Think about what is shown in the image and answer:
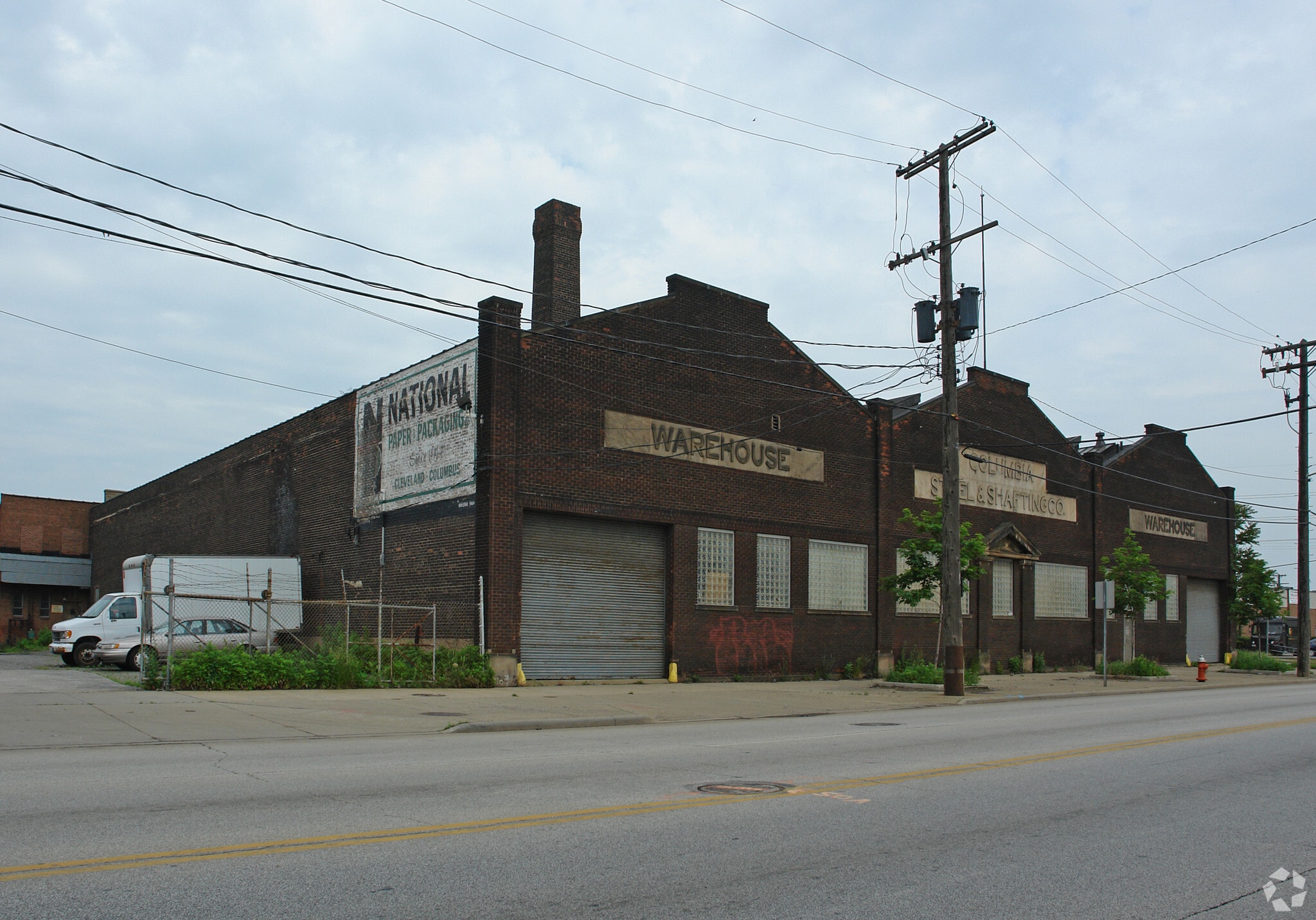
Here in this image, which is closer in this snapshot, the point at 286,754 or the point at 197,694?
the point at 286,754

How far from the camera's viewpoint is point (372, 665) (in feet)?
68.6

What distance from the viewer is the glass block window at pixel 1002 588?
34.0m

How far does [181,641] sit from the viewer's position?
23.7 m

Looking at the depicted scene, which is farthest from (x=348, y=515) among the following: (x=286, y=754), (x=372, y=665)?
(x=286, y=754)

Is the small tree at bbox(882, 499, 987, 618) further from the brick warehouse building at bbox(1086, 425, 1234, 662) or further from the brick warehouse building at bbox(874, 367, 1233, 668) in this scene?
the brick warehouse building at bbox(1086, 425, 1234, 662)

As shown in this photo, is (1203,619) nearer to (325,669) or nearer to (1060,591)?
(1060,591)

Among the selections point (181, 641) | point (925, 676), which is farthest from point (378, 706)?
point (925, 676)

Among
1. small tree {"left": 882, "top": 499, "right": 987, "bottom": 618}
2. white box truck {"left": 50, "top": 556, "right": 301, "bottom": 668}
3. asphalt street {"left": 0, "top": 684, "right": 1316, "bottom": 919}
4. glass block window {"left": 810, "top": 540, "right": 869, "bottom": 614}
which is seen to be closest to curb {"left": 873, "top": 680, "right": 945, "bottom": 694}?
small tree {"left": 882, "top": 499, "right": 987, "bottom": 618}

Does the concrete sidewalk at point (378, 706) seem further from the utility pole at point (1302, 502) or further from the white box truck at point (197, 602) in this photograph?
the utility pole at point (1302, 502)

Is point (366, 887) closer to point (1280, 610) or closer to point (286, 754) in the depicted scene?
point (286, 754)

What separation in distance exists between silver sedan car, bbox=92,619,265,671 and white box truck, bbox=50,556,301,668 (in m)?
0.48

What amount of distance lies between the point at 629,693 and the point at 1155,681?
60.5ft

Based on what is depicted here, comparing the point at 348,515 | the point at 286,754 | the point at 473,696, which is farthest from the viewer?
the point at 348,515

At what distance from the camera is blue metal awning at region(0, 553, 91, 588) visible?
155ft
